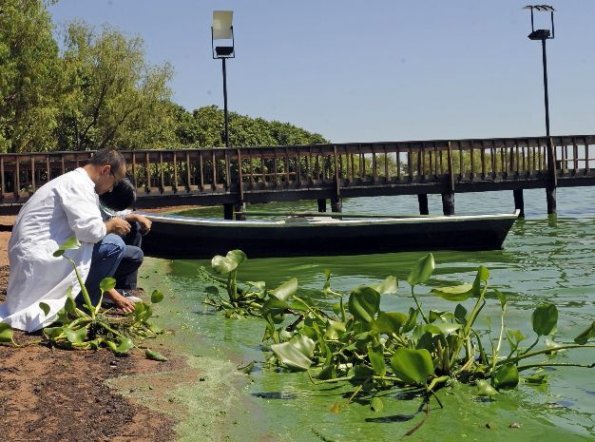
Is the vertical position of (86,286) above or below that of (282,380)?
above

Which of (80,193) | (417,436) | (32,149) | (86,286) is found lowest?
(417,436)

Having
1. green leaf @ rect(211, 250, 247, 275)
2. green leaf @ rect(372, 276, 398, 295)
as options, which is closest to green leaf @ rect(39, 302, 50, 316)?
green leaf @ rect(211, 250, 247, 275)

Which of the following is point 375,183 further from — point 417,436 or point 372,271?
point 417,436

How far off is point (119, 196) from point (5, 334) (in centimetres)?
244

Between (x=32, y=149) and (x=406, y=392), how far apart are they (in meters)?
33.5

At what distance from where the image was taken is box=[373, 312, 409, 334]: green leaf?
17.2ft

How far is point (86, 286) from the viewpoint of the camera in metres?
6.78

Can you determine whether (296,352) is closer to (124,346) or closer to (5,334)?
(124,346)

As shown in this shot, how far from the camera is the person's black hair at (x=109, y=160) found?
20.9ft

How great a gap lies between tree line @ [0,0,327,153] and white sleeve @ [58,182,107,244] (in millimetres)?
24553

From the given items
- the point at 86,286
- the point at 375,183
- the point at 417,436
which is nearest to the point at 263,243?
the point at 86,286

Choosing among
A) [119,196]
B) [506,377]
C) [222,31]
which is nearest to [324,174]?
[222,31]

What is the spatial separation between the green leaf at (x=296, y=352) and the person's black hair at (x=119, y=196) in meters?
3.01

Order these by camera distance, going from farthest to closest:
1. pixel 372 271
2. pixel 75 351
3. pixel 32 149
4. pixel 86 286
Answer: pixel 32 149 < pixel 372 271 < pixel 86 286 < pixel 75 351
